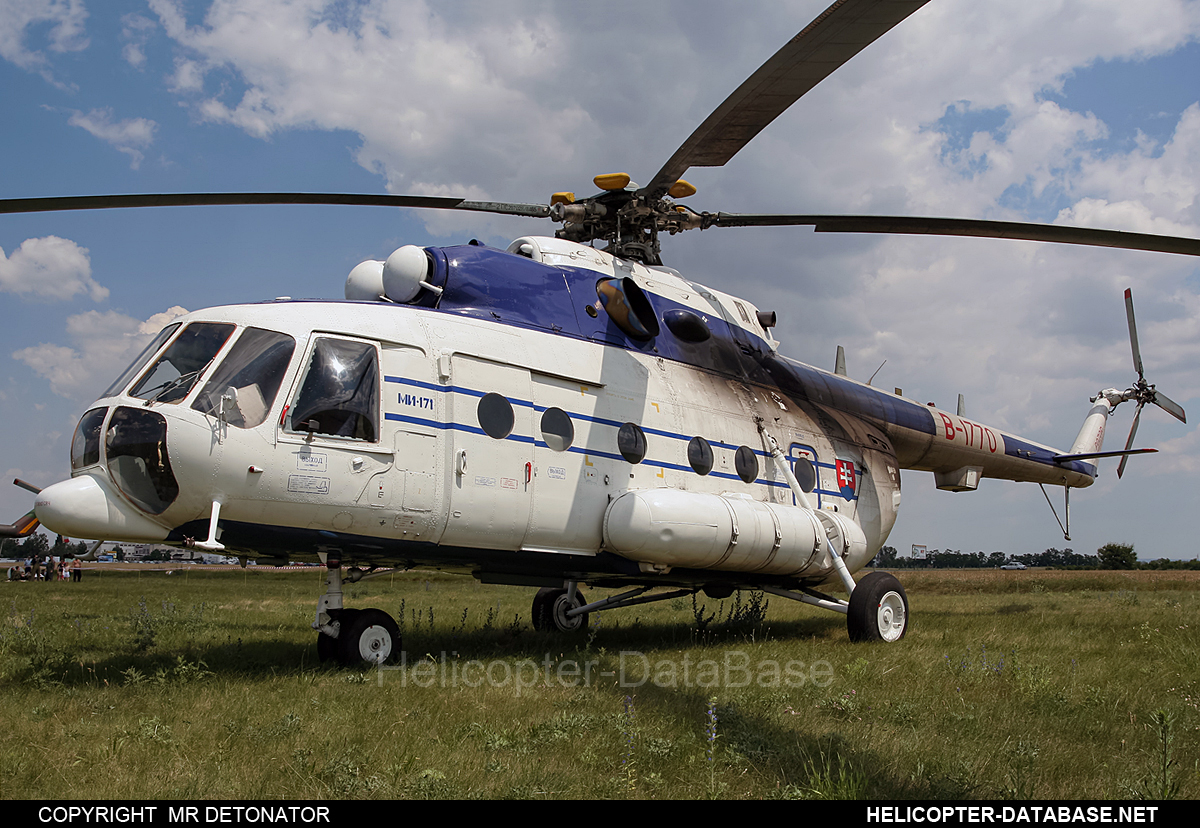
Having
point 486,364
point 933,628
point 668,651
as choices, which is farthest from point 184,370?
point 933,628

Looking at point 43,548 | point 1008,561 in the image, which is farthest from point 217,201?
point 1008,561

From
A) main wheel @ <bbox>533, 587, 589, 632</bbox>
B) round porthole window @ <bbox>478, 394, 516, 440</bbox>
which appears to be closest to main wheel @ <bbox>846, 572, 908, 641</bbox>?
main wheel @ <bbox>533, 587, 589, 632</bbox>

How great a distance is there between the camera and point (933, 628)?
1190 centimetres

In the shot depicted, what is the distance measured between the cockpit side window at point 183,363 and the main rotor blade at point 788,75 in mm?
5040

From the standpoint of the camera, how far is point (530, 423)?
8.38m

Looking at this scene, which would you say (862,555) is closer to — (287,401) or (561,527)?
(561,527)

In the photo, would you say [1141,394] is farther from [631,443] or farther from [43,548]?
[43,548]

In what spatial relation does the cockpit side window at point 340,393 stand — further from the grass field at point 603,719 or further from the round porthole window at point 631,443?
the round porthole window at point 631,443

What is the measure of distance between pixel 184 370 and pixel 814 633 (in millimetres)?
9013

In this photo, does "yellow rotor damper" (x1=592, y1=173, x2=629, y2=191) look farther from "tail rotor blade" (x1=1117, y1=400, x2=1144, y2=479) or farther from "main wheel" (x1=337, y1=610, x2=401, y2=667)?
"tail rotor blade" (x1=1117, y1=400, x2=1144, y2=479)

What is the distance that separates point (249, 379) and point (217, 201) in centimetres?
236

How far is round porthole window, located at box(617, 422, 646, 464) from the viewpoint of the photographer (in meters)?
9.18

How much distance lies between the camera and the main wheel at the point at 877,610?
1020 centimetres

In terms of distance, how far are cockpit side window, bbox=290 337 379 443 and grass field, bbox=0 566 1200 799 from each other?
7.15 ft
